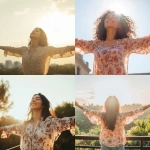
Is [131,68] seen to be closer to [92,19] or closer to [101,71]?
[101,71]

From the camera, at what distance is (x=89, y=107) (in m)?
2.04

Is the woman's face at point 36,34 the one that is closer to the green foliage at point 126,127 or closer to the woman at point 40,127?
the woman at point 40,127

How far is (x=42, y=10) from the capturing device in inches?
83.0

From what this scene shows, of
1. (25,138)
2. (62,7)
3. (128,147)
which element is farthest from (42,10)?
(128,147)

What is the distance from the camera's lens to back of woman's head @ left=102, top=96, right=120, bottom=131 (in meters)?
1.99

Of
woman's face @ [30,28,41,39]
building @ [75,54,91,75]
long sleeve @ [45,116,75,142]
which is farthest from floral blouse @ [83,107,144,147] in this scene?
woman's face @ [30,28,41,39]

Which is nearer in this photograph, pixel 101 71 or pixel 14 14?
pixel 101 71

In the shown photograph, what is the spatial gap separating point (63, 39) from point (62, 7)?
20cm

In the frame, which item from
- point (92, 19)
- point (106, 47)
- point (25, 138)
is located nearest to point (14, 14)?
point (92, 19)

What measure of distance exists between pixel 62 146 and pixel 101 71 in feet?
1.70

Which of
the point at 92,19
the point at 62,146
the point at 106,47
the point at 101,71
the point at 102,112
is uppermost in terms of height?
the point at 92,19

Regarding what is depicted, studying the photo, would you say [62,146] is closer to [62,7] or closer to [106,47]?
Result: [106,47]

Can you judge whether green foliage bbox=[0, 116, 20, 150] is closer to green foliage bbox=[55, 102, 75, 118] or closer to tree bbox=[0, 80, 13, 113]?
tree bbox=[0, 80, 13, 113]

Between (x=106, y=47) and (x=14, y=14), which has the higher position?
(x=14, y=14)
